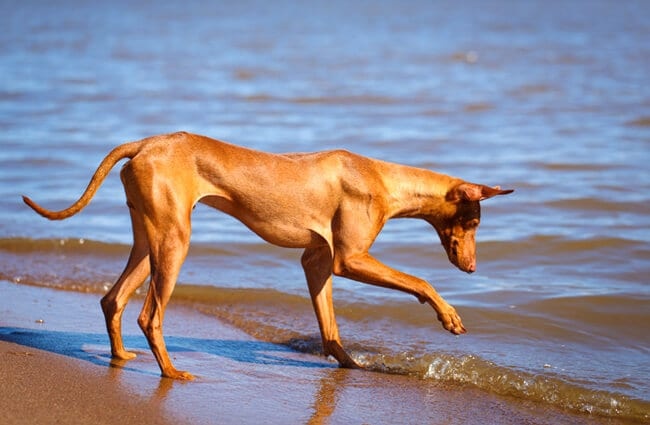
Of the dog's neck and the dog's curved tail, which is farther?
the dog's neck

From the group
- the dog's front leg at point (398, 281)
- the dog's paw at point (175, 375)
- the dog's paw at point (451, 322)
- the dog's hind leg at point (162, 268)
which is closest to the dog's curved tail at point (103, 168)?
the dog's hind leg at point (162, 268)

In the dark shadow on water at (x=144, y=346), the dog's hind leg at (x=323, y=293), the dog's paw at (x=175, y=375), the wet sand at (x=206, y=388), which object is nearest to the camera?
the wet sand at (x=206, y=388)

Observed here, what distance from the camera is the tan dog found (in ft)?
20.9

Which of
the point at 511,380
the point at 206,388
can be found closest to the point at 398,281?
the point at 511,380

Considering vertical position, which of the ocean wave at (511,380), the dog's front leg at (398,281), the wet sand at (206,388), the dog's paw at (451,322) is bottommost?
the wet sand at (206,388)

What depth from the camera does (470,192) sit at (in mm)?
7086

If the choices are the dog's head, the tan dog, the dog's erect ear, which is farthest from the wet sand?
the dog's erect ear

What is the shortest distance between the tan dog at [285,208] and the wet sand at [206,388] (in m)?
0.28

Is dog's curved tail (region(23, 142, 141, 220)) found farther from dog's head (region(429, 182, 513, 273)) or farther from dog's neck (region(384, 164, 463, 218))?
dog's head (region(429, 182, 513, 273))

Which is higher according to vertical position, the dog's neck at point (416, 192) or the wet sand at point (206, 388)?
the dog's neck at point (416, 192)

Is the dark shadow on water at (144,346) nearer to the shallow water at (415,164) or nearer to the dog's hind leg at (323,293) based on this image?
the dog's hind leg at (323,293)

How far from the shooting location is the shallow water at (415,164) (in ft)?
25.8

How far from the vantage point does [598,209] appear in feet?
39.7

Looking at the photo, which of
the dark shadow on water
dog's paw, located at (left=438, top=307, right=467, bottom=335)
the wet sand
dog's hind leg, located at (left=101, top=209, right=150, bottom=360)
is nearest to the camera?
the wet sand
